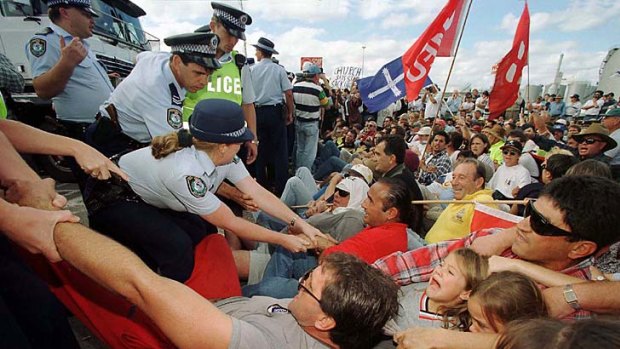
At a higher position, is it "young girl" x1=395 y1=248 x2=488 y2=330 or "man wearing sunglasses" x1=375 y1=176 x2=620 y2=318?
"man wearing sunglasses" x1=375 y1=176 x2=620 y2=318

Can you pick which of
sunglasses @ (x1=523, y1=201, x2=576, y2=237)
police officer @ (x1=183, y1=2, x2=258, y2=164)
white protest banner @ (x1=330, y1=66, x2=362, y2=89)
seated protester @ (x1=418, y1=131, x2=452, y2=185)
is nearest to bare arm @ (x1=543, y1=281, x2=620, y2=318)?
sunglasses @ (x1=523, y1=201, x2=576, y2=237)

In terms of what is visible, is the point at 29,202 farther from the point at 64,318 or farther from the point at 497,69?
the point at 497,69

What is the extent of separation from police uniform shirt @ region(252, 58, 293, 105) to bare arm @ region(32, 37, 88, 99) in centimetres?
234

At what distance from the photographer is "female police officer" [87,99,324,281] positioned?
75.1 inches

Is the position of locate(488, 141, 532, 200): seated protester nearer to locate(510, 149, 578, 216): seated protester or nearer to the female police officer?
locate(510, 149, 578, 216): seated protester

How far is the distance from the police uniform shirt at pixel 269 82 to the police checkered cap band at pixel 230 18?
1.48 m

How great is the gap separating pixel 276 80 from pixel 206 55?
2.43 m

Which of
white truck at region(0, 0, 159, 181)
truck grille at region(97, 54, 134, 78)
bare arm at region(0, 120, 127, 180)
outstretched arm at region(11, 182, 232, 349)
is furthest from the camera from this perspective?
truck grille at region(97, 54, 134, 78)

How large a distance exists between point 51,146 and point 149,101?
0.75 m

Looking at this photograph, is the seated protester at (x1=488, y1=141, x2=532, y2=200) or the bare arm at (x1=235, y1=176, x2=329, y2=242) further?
the seated protester at (x1=488, y1=141, x2=532, y2=200)

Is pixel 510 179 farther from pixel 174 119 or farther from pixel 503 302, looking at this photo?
pixel 174 119

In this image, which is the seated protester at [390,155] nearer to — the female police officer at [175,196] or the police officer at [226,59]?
the police officer at [226,59]

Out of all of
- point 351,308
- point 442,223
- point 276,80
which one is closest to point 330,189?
point 442,223

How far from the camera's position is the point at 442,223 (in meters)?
2.96
